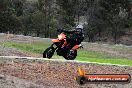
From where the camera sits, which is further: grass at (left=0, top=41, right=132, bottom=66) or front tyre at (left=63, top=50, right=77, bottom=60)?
grass at (left=0, top=41, right=132, bottom=66)

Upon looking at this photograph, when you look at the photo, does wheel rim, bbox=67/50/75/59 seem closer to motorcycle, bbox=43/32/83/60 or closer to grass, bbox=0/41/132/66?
motorcycle, bbox=43/32/83/60

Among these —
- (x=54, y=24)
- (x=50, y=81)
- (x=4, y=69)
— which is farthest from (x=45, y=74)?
(x=54, y=24)

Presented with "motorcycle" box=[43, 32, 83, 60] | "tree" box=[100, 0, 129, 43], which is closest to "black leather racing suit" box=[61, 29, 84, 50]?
"motorcycle" box=[43, 32, 83, 60]

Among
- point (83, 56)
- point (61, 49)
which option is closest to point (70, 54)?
point (61, 49)

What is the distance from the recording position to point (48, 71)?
14.5m

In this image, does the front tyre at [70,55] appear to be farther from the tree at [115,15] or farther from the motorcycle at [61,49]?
the tree at [115,15]

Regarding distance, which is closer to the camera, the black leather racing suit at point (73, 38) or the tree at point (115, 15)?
the black leather racing suit at point (73, 38)

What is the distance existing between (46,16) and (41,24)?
300cm

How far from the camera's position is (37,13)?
238 feet

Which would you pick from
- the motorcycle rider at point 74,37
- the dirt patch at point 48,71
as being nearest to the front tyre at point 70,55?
the motorcycle rider at point 74,37

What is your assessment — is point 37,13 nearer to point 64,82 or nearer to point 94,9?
point 94,9

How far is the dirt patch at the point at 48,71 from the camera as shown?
43.8 ft

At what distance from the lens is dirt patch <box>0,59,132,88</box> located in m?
13.3

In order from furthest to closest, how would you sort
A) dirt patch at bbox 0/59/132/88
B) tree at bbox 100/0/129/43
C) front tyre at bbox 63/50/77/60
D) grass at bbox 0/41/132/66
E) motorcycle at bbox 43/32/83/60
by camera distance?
tree at bbox 100/0/129/43 → grass at bbox 0/41/132/66 → front tyre at bbox 63/50/77/60 → motorcycle at bbox 43/32/83/60 → dirt patch at bbox 0/59/132/88
